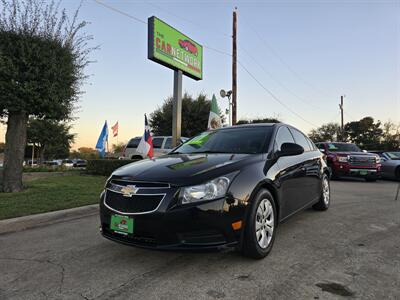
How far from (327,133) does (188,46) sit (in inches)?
2296

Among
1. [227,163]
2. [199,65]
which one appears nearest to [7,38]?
[227,163]

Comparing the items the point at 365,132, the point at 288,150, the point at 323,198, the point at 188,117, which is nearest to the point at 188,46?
the point at 323,198

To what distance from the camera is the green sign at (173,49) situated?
1048 cm

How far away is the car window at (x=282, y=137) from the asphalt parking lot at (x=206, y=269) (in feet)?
4.06

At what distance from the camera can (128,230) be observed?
9.70ft

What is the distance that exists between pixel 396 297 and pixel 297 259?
3.26 ft

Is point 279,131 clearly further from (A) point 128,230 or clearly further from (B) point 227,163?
(A) point 128,230

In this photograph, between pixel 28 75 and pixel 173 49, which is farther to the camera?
pixel 173 49

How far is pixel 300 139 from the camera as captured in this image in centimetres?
529

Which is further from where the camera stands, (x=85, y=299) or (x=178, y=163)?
(x=178, y=163)

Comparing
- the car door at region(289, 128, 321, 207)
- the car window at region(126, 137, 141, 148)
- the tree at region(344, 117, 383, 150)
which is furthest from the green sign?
the tree at region(344, 117, 383, 150)

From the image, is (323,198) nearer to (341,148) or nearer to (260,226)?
(260,226)

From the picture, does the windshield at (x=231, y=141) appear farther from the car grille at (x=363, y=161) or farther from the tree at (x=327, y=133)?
the tree at (x=327, y=133)

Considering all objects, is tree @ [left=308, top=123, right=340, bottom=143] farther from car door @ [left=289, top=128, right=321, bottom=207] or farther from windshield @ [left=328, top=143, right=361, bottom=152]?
car door @ [left=289, top=128, right=321, bottom=207]
